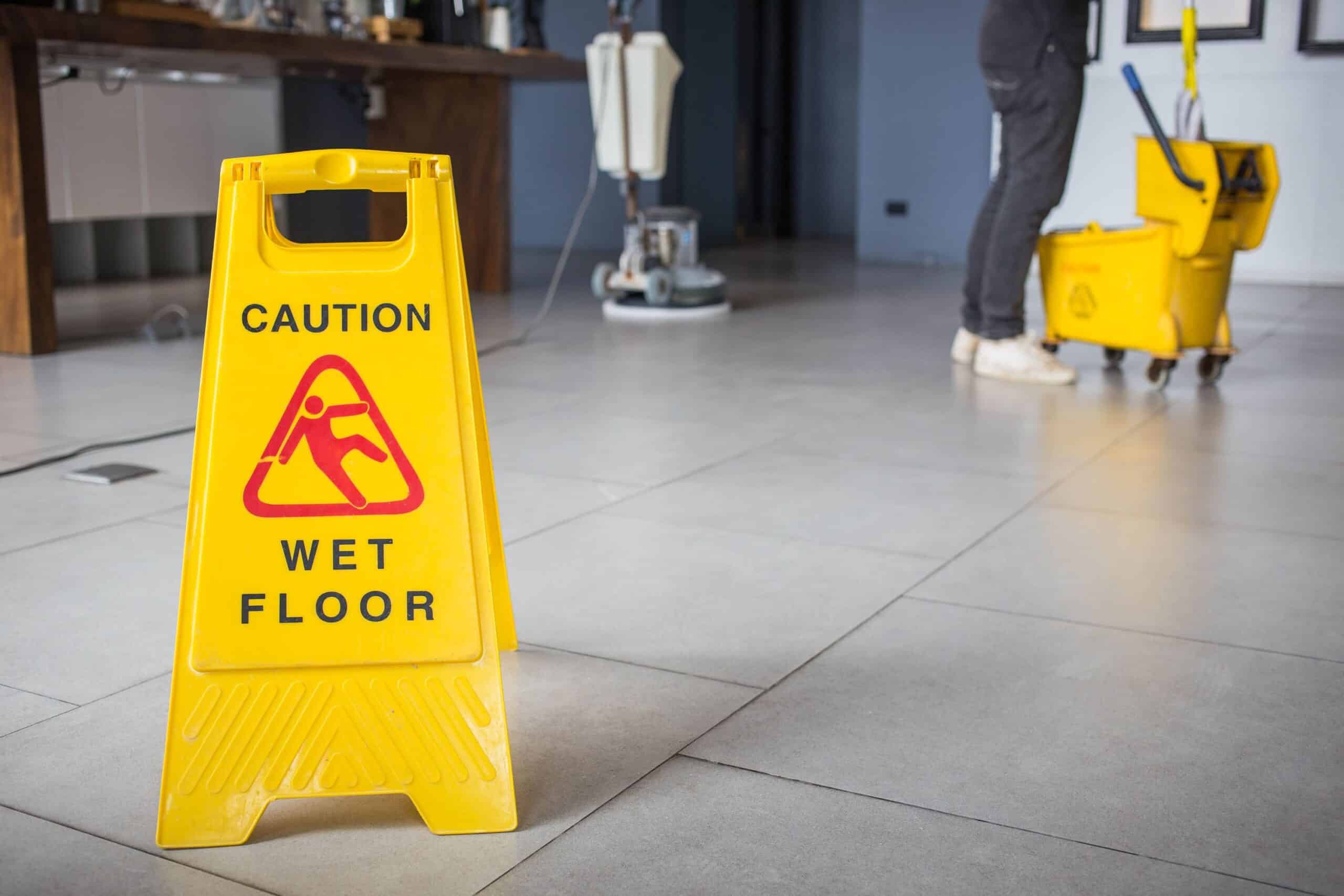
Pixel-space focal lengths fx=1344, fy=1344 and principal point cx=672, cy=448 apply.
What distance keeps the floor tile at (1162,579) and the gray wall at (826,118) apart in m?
7.52

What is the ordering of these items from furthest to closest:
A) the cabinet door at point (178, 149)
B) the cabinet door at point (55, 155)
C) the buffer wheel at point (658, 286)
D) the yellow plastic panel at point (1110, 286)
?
the cabinet door at point (178, 149), the cabinet door at point (55, 155), the buffer wheel at point (658, 286), the yellow plastic panel at point (1110, 286)

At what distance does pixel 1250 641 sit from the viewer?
4.97 feet

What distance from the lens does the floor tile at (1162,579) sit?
157cm

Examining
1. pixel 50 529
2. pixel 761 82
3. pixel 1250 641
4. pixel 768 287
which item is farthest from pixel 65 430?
pixel 761 82

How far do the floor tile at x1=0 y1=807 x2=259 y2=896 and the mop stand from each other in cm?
278

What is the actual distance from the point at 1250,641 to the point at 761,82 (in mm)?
8212

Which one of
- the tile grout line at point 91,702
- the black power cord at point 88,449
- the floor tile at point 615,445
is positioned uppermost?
the black power cord at point 88,449

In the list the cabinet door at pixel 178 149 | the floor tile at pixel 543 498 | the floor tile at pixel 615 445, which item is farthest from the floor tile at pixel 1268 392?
the cabinet door at pixel 178 149

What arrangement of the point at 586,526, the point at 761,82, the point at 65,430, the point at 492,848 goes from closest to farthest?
the point at 492,848 < the point at 586,526 < the point at 65,430 < the point at 761,82

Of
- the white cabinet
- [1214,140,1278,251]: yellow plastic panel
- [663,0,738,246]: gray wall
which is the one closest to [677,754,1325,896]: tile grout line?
[1214,140,1278,251]: yellow plastic panel

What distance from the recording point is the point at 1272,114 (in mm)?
5953

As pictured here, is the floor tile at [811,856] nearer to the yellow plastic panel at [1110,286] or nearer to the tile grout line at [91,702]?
the tile grout line at [91,702]

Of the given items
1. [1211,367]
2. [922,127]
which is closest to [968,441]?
[1211,367]

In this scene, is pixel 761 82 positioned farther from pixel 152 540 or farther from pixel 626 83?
pixel 152 540
